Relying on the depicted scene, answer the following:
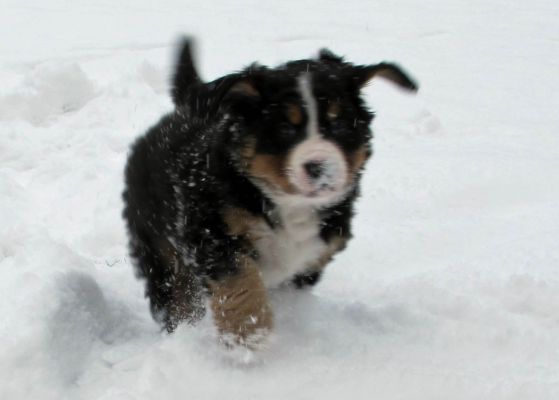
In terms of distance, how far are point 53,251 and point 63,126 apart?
327 cm

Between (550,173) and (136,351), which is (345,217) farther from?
(550,173)

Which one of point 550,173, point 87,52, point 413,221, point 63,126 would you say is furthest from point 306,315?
point 87,52

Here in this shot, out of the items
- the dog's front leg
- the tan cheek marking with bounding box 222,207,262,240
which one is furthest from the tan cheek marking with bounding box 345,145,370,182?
the dog's front leg

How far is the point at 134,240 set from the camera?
3.91 m

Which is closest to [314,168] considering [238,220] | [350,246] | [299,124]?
[299,124]

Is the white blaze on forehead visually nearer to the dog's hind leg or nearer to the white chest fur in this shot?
the white chest fur

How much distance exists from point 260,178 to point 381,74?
72 centimetres

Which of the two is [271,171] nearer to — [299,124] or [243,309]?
[299,124]

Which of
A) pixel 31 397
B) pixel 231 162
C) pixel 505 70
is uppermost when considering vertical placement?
pixel 231 162

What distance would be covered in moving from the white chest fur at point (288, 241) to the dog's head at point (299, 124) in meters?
0.11

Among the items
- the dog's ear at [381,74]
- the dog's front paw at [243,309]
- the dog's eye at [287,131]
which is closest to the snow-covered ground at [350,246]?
the dog's front paw at [243,309]

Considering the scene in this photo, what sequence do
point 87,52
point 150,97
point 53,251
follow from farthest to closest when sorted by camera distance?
point 87,52 → point 150,97 → point 53,251

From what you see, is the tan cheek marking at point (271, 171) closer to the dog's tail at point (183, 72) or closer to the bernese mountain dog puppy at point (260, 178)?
the bernese mountain dog puppy at point (260, 178)

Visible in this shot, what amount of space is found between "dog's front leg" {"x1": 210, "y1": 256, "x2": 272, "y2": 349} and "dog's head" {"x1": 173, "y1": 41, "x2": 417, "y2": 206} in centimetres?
38
